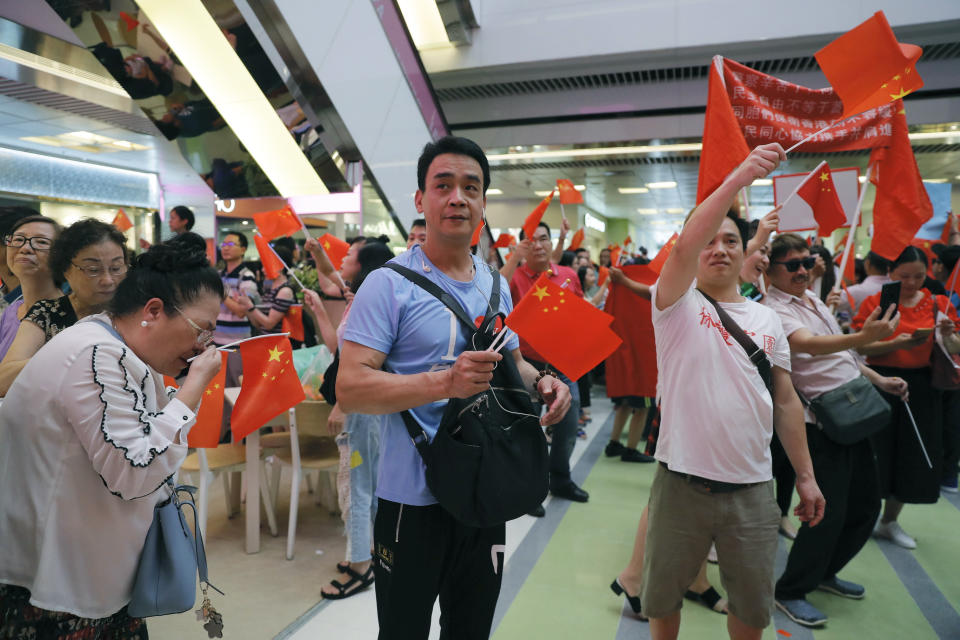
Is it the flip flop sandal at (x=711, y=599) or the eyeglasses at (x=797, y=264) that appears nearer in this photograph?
the eyeglasses at (x=797, y=264)

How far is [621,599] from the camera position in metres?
2.95

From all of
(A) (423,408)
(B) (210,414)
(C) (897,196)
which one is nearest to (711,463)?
(A) (423,408)

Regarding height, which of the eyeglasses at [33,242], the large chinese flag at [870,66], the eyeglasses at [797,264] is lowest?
the eyeglasses at [33,242]

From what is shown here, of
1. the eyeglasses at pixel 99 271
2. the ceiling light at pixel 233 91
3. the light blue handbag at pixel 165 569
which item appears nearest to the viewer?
the light blue handbag at pixel 165 569

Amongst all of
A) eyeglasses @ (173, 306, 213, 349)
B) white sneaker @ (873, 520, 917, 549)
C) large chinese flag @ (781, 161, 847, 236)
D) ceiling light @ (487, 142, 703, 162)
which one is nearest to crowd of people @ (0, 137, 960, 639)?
eyeglasses @ (173, 306, 213, 349)

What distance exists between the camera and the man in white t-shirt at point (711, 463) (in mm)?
1839

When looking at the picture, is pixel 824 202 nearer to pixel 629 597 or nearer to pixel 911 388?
pixel 911 388

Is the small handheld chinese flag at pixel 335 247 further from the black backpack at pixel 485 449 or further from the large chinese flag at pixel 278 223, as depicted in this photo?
the black backpack at pixel 485 449

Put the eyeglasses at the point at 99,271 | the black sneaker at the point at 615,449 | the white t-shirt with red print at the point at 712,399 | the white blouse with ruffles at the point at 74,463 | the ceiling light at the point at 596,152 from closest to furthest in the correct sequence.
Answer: the white blouse with ruffles at the point at 74,463 → the white t-shirt with red print at the point at 712,399 → the eyeglasses at the point at 99,271 → the black sneaker at the point at 615,449 → the ceiling light at the point at 596,152

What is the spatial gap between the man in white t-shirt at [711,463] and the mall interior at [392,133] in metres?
0.85

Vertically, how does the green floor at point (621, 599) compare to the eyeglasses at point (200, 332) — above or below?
below

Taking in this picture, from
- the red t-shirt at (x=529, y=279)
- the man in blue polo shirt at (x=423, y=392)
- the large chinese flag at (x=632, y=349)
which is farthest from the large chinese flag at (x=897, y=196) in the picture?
the man in blue polo shirt at (x=423, y=392)

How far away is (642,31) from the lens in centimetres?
791

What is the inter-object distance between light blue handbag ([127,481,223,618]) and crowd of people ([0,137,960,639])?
3 centimetres
